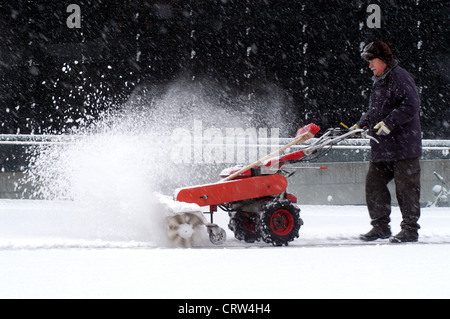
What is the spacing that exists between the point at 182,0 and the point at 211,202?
4.88 metres

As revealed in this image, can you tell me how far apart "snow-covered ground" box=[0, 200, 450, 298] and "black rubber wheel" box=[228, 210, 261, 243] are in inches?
3.8

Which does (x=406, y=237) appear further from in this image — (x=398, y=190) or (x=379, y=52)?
(x=379, y=52)

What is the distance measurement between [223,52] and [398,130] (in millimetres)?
4213

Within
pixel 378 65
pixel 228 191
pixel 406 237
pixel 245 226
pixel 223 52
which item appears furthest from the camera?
pixel 223 52

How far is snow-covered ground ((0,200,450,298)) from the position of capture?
253 centimetres

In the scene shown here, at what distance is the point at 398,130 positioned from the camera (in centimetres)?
430

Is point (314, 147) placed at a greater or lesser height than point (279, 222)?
greater

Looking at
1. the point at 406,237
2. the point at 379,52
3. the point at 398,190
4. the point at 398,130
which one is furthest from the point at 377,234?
the point at 379,52

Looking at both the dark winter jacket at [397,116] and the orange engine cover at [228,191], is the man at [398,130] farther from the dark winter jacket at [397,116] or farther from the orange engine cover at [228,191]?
the orange engine cover at [228,191]

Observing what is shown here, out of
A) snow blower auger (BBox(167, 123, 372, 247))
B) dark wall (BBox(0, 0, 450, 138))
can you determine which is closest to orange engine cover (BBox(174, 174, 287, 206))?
snow blower auger (BBox(167, 123, 372, 247))

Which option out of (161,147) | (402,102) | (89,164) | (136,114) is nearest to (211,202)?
(402,102)

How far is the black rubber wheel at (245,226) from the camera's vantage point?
4.48 meters

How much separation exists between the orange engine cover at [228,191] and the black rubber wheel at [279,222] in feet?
0.49

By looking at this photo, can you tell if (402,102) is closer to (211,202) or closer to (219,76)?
(211,202)
